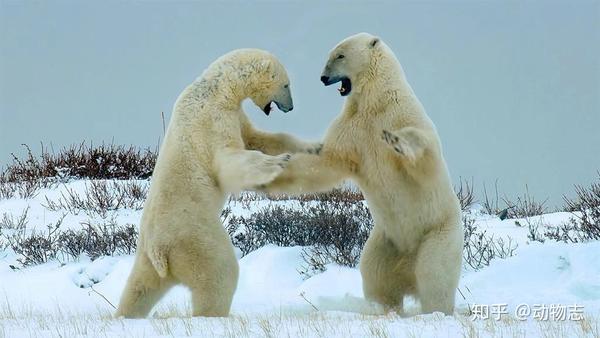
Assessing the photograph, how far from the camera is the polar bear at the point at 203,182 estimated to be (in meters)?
4.74

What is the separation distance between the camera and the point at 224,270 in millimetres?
4762

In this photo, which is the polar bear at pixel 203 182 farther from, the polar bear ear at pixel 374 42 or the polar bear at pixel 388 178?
the polar bear ear at pixel 374 42

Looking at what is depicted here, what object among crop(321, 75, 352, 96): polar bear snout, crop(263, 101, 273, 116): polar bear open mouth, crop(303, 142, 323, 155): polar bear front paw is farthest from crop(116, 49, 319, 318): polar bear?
crop(321, 75, 352, 96): polar bear snout

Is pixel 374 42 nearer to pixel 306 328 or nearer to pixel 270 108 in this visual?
pixel 270 108

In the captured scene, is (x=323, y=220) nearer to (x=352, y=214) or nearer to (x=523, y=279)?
(x=352, y=214)

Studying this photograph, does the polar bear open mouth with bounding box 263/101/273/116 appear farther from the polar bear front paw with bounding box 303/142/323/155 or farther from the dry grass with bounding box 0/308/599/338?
the dry grass with bounding box 0/308/599/338

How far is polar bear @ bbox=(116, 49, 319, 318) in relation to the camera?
187 inches

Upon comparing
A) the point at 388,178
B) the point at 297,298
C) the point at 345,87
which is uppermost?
the point at 345,87

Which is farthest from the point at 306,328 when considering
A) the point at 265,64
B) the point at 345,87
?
the point at 345,87

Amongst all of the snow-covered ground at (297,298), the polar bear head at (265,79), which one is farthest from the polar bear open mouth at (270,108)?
the snow-covered ground at (297,298)

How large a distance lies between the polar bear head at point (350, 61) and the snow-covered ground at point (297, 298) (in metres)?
1.67

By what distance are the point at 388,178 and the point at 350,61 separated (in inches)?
36.9

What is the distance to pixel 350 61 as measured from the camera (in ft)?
18.4

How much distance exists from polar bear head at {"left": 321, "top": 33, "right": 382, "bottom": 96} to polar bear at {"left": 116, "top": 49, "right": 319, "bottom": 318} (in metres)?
0.44
